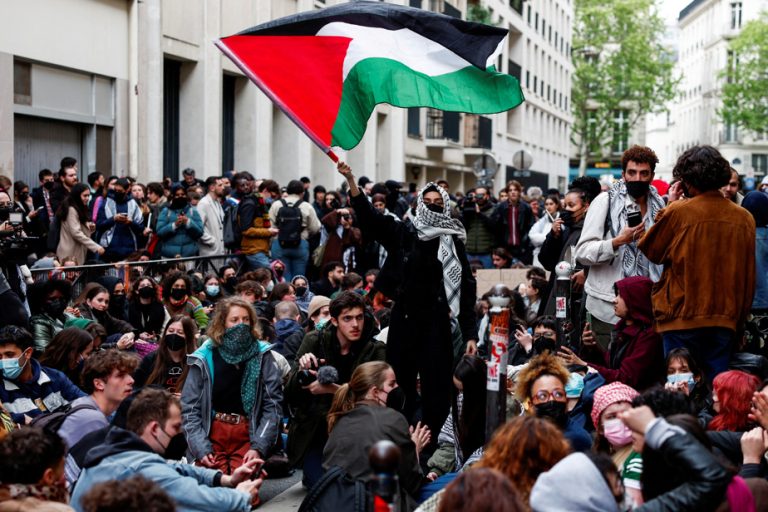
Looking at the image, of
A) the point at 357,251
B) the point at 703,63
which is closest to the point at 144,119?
the point at 357,251

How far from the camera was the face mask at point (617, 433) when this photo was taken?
21.2ft

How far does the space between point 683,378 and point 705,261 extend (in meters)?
0.77

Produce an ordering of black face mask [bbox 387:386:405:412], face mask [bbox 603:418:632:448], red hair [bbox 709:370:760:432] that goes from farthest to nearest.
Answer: black face mask [bbox 387:386:405:412]
red hair [bbox 709:370:760:432]
face mask [bbox 603:418:632:448]

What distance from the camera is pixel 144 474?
5.97m

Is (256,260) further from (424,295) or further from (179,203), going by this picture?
(424,295)

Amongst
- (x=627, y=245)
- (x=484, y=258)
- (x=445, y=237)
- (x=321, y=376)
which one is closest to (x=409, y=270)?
(x=445, y=237)

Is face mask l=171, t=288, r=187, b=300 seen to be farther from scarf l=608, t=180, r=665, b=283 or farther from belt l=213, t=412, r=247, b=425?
scarf l=608, t=180, r=665, b=283

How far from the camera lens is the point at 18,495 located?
528 cm

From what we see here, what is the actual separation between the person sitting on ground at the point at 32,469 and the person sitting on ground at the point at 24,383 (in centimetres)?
312

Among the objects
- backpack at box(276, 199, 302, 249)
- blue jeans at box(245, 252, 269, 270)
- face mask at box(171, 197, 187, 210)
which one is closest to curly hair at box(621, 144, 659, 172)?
face mask at box(171, 197, 187, 210)

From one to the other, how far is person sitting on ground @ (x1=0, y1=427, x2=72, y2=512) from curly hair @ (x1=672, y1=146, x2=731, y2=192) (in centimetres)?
440

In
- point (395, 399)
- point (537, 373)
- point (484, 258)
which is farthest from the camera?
point (484, 258)

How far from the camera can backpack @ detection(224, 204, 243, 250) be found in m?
17.6

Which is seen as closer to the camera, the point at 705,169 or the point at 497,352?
the point at 497,352
